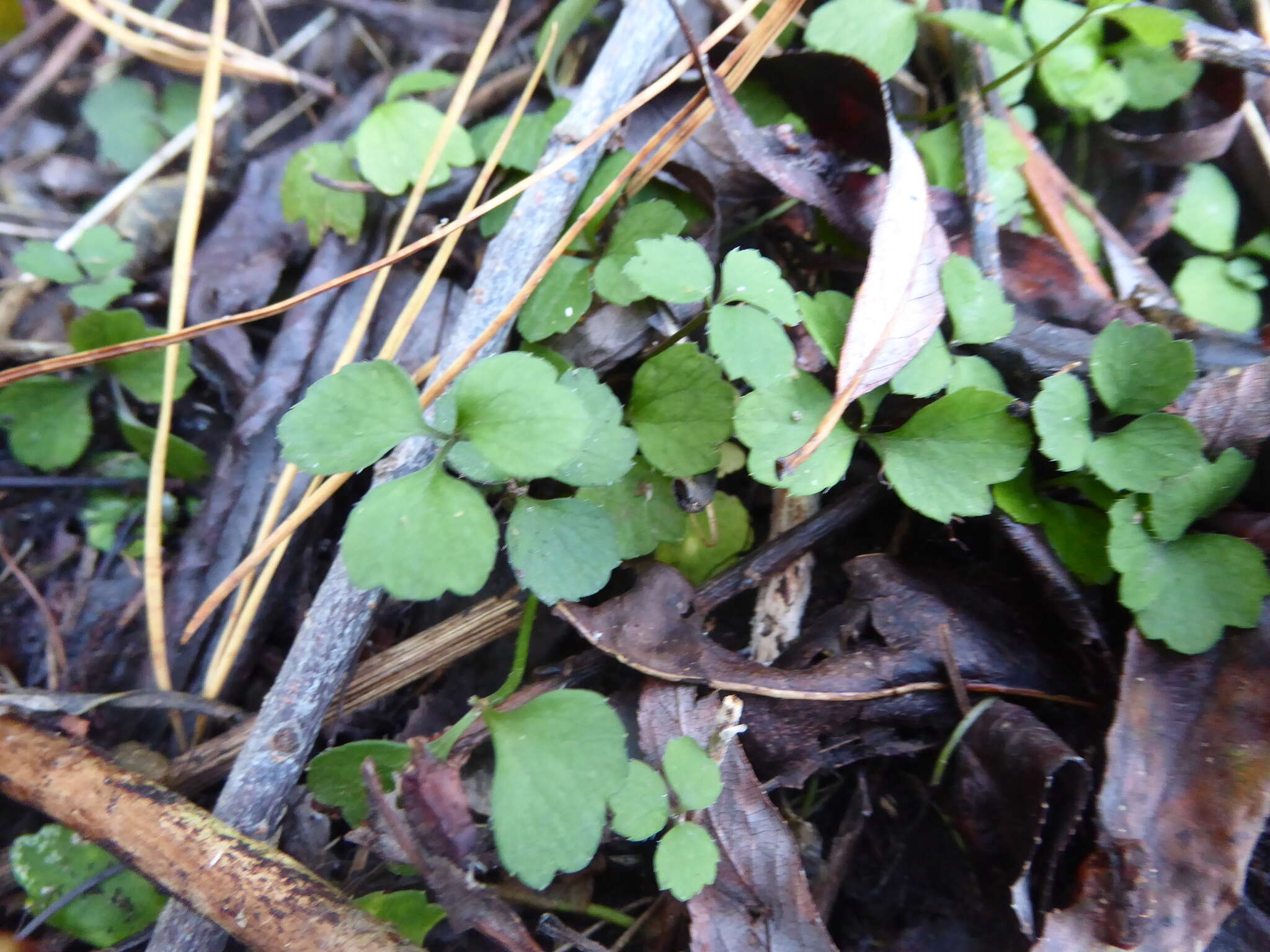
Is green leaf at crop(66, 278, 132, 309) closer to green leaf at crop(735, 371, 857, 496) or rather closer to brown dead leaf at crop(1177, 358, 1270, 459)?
green leaf at crop(735, 371, 857, 496)

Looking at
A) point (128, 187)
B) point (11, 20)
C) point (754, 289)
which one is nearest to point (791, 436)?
point (754, 289)

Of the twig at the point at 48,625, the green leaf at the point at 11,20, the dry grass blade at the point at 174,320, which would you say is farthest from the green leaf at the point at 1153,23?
the green leaf at the point at 11,20

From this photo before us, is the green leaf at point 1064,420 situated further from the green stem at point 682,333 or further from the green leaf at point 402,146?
the green leaf at point 402,146

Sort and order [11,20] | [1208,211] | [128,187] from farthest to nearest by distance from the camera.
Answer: [11,20], [128,187], [1208,211]

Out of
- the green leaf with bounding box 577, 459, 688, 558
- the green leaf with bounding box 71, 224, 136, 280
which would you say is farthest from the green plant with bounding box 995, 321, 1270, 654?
the green leaf with bounding box 71, 224, 136, 280

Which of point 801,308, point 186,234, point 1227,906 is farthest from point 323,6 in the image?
point 1227,906

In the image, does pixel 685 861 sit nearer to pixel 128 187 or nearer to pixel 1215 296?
pixel 1215 296
